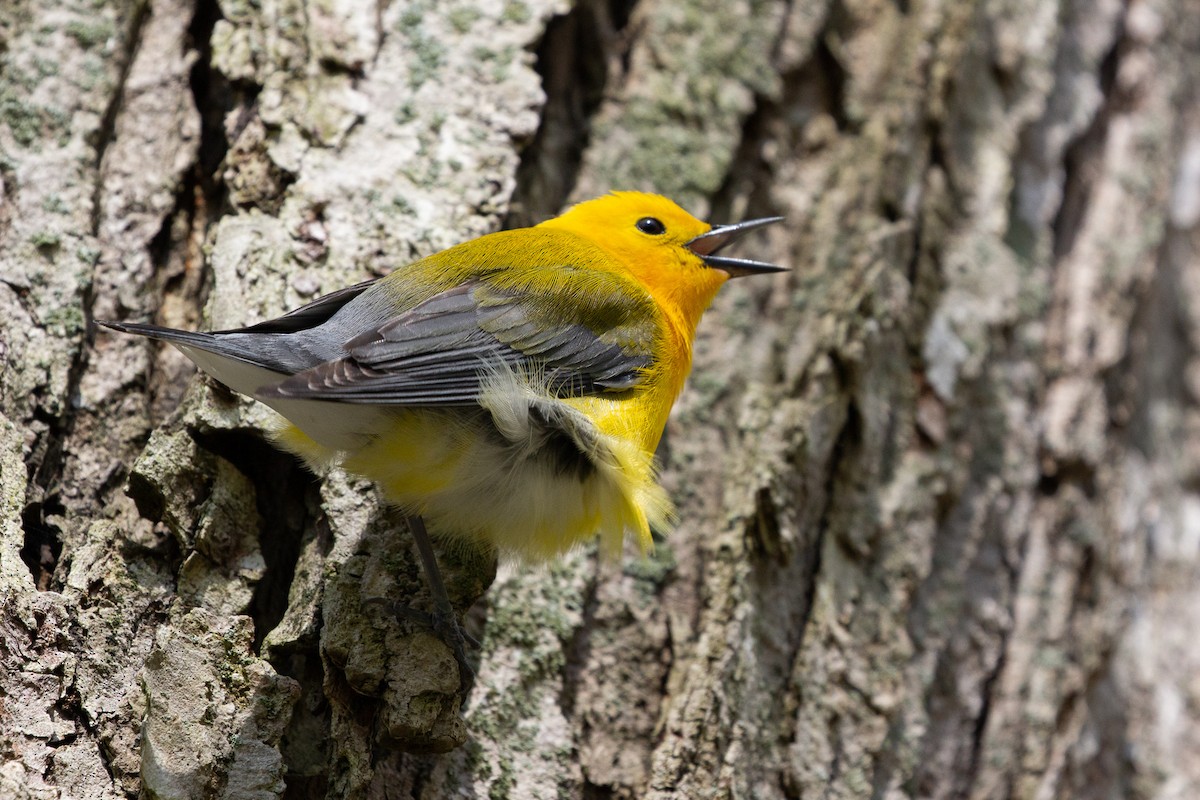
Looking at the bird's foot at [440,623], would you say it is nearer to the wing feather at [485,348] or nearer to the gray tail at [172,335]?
the wing feather at [485,348]

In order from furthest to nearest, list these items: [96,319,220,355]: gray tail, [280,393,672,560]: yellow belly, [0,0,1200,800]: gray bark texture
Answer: [280,393,672,560]: yellow belly → [0,0,1200,800]: gray bark texture → [96,319,220,355]: gray tail

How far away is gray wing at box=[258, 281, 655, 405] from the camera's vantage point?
8.32 ft

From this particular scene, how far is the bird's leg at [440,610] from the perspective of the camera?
8.53ft

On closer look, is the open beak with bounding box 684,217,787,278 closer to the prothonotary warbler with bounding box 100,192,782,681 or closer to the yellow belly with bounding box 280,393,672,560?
the prothonotary warbler with bounding box 100,192,782,681

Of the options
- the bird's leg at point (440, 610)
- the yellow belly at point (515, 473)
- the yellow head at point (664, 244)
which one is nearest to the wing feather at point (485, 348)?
the yellow belly at point (515, 473)

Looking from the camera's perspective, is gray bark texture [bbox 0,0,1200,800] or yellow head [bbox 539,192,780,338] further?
yellow head [bbox 539,192,780,338]

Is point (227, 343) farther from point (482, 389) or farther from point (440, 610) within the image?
point (440, 610)

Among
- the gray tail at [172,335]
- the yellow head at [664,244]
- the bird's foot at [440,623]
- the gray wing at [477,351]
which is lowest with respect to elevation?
the bird's foot at [440,623]

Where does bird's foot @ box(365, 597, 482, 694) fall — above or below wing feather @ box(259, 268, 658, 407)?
below

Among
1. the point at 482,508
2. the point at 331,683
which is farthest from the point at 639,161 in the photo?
the point at 331,683

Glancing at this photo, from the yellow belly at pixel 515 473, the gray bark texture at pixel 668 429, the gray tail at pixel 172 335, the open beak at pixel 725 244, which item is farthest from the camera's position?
the open beak at pixel 725 244

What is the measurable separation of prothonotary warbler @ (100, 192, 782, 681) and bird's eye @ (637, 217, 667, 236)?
1.60 ft

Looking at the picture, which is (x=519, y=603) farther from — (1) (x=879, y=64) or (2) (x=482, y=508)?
(1) (x=879, y=64)

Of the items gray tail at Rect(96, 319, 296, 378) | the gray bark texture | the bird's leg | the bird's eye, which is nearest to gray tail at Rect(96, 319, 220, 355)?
gray tail at Rect(96, 319, 296, 378)
